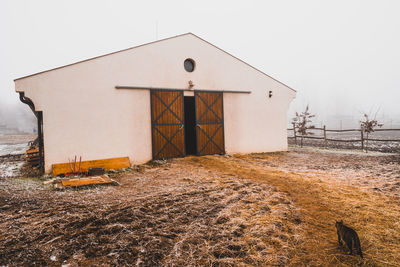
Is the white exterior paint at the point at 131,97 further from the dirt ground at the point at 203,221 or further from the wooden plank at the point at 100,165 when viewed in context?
the dirt ground at the point at 203,221

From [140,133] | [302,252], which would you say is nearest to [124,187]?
[140,133]

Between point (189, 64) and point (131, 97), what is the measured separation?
2712 millimetres

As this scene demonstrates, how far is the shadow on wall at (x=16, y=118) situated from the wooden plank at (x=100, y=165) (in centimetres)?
5841

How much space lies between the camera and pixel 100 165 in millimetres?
6906

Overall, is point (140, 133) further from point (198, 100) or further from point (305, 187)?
point (305, 187)

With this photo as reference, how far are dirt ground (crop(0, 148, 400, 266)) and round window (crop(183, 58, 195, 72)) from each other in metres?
4.81

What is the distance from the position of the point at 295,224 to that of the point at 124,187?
378cm

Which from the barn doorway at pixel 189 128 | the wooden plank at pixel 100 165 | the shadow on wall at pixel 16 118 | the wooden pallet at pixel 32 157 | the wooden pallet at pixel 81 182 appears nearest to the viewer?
the wooden pallet at pixel 81 182

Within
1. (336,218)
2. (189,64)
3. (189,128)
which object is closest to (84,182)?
(336,218)

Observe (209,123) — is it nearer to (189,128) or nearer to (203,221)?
(189,128)

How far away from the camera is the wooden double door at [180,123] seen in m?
7.95

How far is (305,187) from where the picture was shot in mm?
4734

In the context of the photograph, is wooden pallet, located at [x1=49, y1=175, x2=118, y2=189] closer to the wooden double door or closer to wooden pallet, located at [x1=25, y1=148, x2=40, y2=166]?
the wooden double door

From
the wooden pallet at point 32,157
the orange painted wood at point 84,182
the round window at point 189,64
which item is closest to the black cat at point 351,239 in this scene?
the orange painted wood at point 84,182
